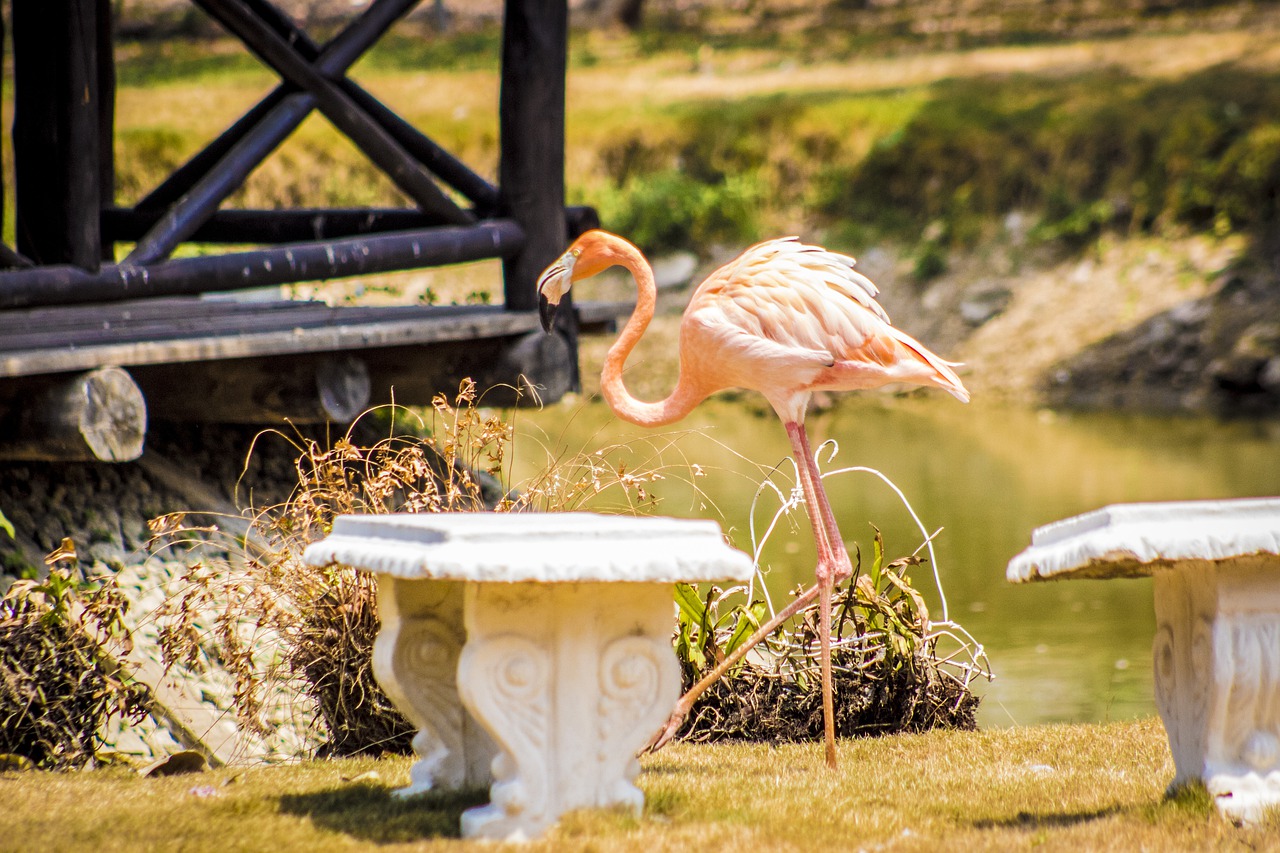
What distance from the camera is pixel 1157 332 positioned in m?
16.4

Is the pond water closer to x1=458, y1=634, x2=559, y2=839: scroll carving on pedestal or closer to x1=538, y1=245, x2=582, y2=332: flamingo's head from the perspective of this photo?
x1=538, y1=245, x2=582, y2=332: flamingo's head

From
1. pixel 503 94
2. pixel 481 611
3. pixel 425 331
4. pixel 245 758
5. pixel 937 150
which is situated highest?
pixel 937 150

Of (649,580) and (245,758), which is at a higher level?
(649,580)

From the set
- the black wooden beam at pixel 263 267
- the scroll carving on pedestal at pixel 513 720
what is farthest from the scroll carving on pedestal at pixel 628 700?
the black wooden beam at pixel 263 267

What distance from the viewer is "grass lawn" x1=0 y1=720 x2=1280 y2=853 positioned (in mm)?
3471

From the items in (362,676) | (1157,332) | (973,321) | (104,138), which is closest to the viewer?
(362,676)

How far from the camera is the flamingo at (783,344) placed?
4.73 metres

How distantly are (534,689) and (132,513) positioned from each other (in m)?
3.38

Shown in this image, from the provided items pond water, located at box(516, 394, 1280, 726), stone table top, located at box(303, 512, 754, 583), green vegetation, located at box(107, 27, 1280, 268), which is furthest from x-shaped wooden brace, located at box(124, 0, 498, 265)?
green vegetation, located at box(107, 27, 1280, 268)

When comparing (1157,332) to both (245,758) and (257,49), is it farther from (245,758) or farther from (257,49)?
(245,758)

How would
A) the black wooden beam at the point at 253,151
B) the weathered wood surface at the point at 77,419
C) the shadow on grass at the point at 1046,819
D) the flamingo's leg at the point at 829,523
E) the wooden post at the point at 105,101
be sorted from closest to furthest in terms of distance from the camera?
Result: the shadow on grass at the point at 1046,819 → the flamingo's leg at the point at 829,523 → the weathered wood surface at the point at 77,419 → the black wooden beam at the point at 253,151 → the wooden post at the point at 105,101

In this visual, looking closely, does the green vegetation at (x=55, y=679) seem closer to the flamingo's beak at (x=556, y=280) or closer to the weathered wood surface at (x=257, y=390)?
the flamingo's beak at (x=556, y=280)

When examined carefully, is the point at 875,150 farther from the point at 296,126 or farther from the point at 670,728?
the point at 670,728

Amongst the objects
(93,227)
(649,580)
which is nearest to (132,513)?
(93,227)
